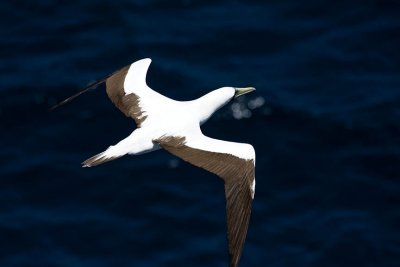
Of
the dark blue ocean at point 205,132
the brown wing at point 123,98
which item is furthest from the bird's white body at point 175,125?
the dark blue ocean at point 205,132

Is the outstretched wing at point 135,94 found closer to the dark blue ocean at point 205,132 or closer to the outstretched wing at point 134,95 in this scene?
the outstretched wing at point 134,95

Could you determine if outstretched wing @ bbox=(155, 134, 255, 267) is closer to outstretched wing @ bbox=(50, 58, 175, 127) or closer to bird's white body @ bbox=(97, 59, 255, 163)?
bird's white body @ bbox=(97, 59, 255, 163)

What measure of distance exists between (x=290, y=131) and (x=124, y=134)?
15.9 feet

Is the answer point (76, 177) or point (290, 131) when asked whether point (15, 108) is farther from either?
point (290, 131)

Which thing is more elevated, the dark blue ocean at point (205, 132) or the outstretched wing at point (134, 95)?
the outstretched wing at point (134, 95)

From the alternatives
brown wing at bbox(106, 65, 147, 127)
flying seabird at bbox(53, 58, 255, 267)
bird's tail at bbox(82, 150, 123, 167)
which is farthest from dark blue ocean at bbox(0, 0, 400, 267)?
bird's tail at bbox(82, 150, 123, 167)

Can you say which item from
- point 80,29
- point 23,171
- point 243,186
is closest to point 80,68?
point 80,29

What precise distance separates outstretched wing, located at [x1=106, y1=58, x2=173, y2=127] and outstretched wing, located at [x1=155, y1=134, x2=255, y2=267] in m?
1.32

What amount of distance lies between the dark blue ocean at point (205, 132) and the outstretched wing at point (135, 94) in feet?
26.4

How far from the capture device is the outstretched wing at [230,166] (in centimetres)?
1973

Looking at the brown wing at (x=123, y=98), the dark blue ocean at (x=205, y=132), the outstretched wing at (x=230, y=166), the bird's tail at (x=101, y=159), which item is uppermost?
the brown wing at (x=123, y=98)

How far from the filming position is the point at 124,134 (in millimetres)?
32875

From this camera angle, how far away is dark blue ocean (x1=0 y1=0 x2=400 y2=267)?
30.9 meters

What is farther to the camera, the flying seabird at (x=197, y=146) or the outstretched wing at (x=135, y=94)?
the outstretched wing at (x=135, y=94)
